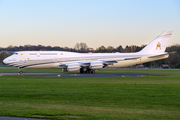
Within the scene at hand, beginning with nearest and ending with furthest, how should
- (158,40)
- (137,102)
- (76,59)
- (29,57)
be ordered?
(137,102), (29,57), (76,59), (158,40)

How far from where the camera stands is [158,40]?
172ft

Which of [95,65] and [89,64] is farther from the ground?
[89,64]

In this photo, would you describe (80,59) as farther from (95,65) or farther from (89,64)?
(95,65)

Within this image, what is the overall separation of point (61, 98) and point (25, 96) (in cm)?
277

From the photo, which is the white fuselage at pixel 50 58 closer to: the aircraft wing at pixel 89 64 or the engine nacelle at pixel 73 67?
the aircraft wing at pixel 89 64

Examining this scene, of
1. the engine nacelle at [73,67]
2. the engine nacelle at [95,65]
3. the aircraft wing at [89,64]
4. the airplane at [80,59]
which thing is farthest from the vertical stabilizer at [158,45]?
the engine nacelle at [73,67]

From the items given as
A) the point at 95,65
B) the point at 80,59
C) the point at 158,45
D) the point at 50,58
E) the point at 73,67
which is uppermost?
the point at 158,45

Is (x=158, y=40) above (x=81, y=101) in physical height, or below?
above

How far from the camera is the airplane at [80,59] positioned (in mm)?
46062

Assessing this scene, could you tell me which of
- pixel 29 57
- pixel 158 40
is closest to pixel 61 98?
pixel 29 57

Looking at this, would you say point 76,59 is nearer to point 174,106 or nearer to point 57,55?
point 57,55

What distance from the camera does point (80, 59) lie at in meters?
49.5

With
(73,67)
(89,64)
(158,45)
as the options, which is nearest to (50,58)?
(73,67)

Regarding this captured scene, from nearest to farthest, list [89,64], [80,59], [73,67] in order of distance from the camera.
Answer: [73,67] < [89,64] < [80,59]
